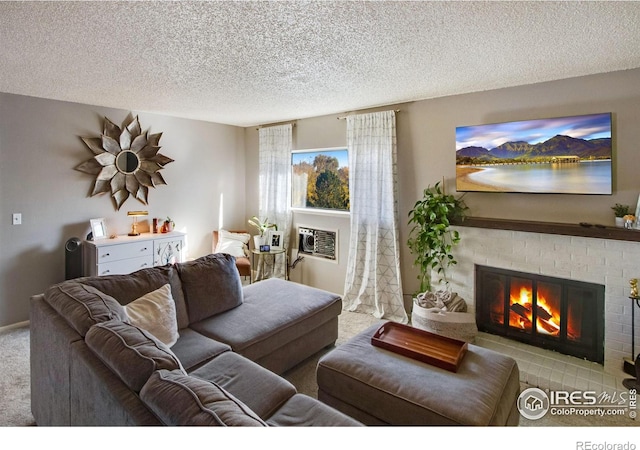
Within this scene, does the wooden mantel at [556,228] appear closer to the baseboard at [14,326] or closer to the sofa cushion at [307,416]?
the sofa cushion at [307,416]

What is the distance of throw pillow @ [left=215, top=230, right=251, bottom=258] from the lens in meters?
5.01

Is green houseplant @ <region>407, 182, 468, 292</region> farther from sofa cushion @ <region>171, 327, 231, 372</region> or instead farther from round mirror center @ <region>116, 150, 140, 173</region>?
round mirror center @ <region>116, 150, 140, 173</region>

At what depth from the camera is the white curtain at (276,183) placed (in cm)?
504

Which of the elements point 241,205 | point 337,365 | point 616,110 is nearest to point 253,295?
point 337,365

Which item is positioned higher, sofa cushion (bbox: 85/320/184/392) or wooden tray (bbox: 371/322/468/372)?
sofa cushion (bbox: 85/320/184/392)

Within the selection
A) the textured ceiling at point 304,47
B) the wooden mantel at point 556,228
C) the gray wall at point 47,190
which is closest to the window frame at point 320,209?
the textured ceiling at point 304,47

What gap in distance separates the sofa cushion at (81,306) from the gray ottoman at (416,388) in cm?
122

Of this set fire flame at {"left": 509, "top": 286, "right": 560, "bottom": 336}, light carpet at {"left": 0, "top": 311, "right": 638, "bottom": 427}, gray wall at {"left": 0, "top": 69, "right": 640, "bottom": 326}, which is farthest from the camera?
fire flame at {"left": 509, "top": 286, "right": 560, "bottom": 336}

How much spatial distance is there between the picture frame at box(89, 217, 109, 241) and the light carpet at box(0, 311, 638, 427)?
1152 millimetres

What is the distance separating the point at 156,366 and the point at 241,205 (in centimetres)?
464

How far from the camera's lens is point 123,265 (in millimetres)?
3998

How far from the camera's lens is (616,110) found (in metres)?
2.72

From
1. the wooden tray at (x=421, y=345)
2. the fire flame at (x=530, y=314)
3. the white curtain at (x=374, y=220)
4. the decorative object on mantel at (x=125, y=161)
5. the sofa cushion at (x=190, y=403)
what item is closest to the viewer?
the sofa cushion at (x=190, y=403)

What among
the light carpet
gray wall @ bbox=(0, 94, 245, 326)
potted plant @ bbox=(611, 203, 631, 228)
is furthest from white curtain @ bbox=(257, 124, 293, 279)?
potted plant @ bbox=(611, 203, 631, 228)
